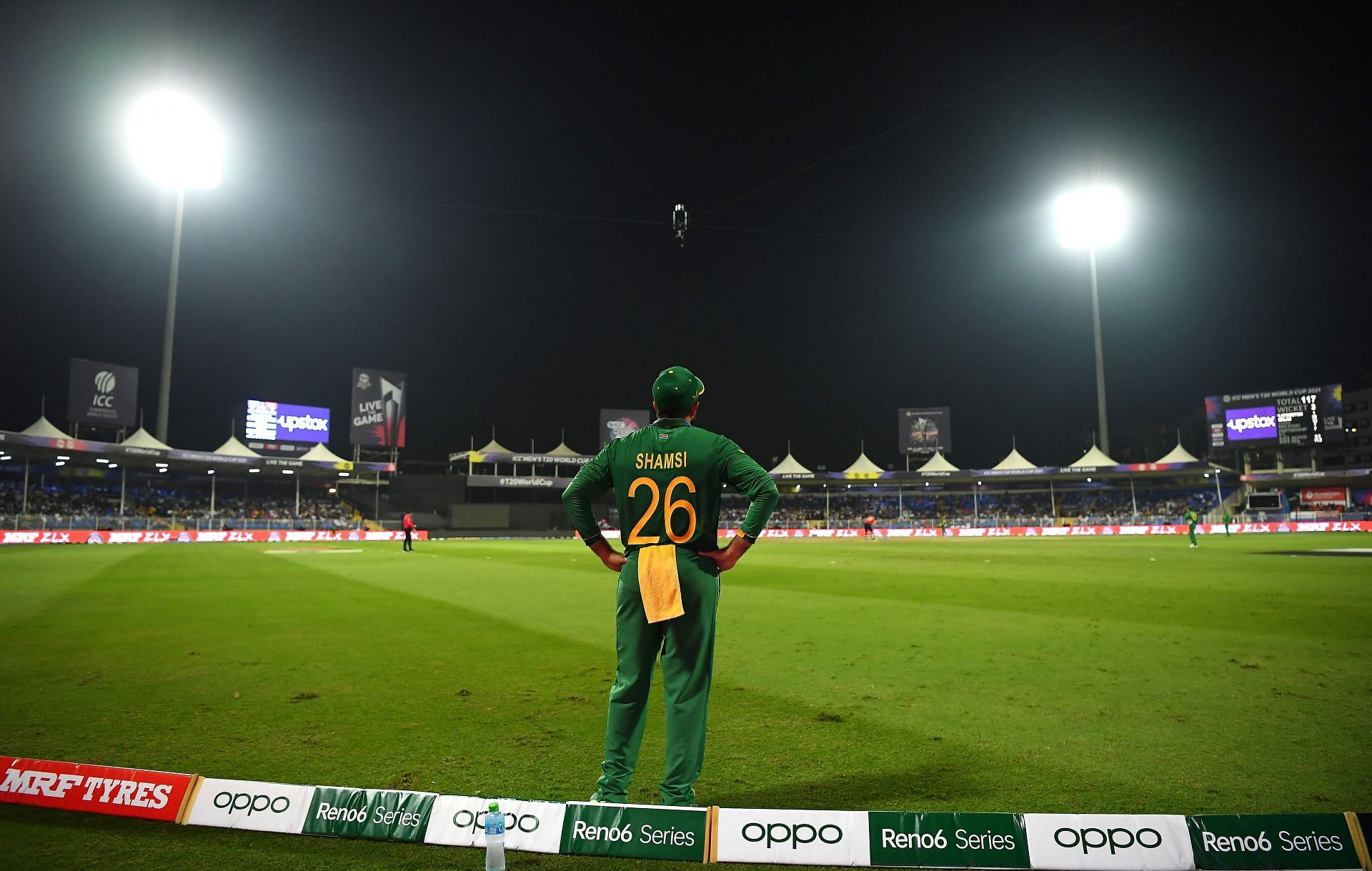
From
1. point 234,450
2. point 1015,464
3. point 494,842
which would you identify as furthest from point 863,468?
point 494,842

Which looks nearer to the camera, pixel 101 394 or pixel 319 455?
pixel 101 394

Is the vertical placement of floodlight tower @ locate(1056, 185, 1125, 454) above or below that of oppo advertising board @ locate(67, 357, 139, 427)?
above

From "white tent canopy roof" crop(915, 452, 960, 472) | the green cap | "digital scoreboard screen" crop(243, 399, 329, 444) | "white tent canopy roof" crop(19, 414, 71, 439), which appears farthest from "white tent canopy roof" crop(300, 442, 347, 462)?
the green cap

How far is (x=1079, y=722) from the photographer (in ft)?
16.6

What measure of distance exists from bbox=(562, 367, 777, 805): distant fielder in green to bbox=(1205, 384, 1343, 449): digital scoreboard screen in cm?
6497

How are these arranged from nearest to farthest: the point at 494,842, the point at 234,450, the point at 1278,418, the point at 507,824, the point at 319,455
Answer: the point at 494,842 < the point at 507,824 < the point at 234,450 < the point at 1278,418 < the point at 319,455

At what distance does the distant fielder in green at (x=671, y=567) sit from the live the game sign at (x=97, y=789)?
199cm

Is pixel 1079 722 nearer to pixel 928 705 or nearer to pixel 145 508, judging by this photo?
pixel 928 705

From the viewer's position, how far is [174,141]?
37562mm

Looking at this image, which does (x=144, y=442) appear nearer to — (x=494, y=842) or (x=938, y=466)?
(x=494, y=842)

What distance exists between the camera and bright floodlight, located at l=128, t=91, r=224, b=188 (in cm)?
3616

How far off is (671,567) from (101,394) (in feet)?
179

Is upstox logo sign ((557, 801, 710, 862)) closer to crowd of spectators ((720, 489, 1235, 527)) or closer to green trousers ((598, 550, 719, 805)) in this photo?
green trousers ((598, 550, 719, 805))

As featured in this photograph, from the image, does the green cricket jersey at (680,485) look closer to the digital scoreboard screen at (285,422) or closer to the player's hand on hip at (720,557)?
the player's hand on hip at (720,557)
